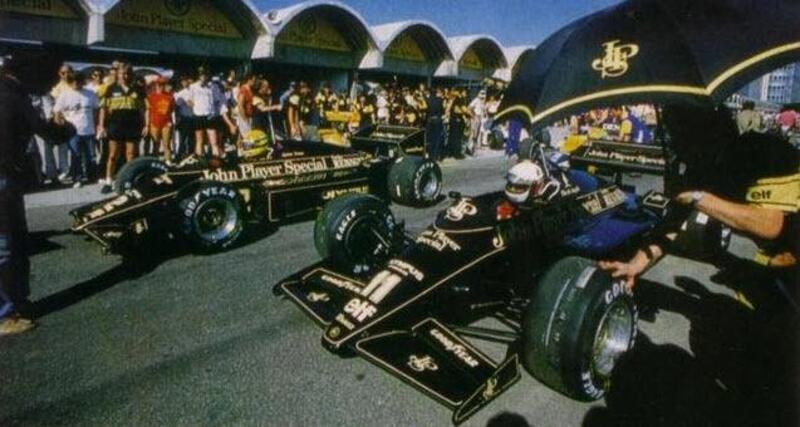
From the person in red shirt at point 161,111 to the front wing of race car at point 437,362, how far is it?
8518 millimetres

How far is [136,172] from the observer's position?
7148 millimetres

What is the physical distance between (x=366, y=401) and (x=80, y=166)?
350 inches

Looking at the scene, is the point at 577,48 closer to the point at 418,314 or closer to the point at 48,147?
the point at 418,314

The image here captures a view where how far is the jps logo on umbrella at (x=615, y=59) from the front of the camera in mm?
2516

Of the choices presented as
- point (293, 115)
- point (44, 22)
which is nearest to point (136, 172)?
point (293, 115)

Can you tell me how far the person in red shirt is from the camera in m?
10.9

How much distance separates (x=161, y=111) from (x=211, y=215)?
5937mm

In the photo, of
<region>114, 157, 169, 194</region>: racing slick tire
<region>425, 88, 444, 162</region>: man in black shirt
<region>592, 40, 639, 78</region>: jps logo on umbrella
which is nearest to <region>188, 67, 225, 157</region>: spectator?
<region>114, 157, 169, 194</region>: racing slick tire

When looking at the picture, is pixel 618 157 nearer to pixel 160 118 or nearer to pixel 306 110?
pixel 160 118

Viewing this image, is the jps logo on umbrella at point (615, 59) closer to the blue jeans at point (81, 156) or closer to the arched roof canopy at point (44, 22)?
the blue jeans at point (81, 156)

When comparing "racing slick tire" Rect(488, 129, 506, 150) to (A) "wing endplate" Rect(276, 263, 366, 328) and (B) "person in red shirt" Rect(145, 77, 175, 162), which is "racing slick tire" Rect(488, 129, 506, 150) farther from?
(A) "wing endplate" Rect(276, 263, 366, 328)

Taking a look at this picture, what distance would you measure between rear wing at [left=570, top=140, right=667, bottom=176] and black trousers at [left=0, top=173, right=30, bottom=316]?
7.75 m

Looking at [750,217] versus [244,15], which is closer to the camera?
[750,217]

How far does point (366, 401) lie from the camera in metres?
3.20
